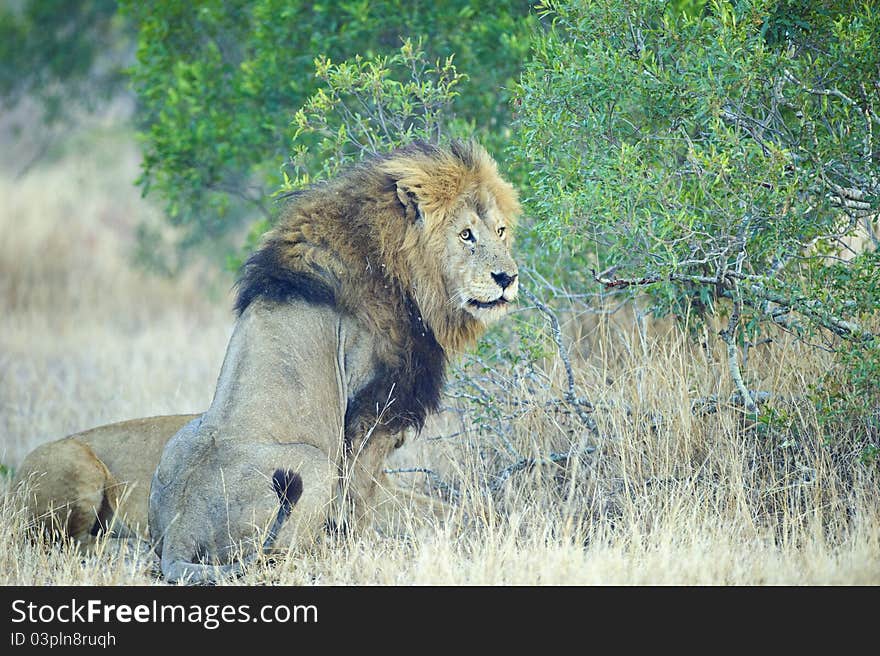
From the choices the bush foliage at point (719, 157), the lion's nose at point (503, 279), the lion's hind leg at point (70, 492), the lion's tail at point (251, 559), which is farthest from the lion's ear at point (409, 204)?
the lion's hind leg at point (70, 492)

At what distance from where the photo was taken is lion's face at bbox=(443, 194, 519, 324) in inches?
208

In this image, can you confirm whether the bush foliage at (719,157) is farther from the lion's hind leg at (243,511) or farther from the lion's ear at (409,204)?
the lion's hind leg at (243,511)

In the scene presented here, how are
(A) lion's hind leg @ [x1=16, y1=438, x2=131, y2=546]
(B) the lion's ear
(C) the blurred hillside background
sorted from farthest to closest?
(A) lion's hind leg @ [x1=16, y1=438, x2=131, y2=546] → (B) the lion's ear → (C) the blurred hillside background

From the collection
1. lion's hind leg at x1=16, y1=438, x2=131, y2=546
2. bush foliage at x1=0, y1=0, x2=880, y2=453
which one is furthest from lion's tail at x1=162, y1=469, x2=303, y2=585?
bush foliage at x1=0, y1=0, x2=880, y2=453

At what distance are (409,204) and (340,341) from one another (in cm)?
78

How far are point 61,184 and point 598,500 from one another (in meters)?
13.6

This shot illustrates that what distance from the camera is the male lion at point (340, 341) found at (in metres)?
4.82

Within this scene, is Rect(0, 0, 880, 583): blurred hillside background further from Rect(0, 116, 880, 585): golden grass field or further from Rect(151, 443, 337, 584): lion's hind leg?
Rect(151, 443, 337, 584): lion's hind leg

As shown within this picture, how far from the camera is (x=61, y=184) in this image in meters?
17.0

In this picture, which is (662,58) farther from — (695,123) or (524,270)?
(524,270)

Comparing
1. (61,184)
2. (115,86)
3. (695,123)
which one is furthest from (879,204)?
(61,184)

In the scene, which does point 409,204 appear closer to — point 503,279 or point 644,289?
point 503,279

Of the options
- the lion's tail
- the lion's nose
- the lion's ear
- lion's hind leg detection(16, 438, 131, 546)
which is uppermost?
the lion's ear

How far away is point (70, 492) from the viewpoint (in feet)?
18.3
